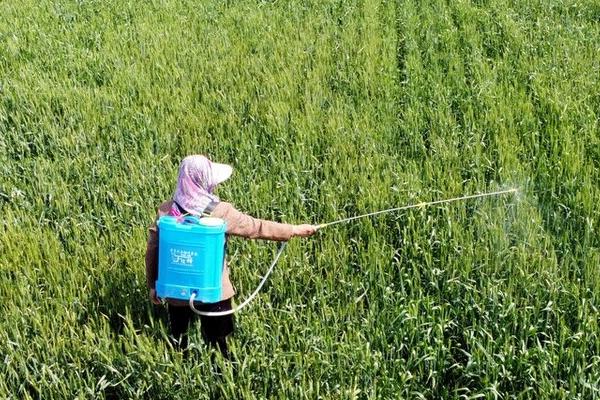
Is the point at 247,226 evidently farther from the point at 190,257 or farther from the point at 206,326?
the point at 206,326

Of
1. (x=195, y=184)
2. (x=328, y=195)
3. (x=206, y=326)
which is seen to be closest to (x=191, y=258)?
(x=195, y=184)

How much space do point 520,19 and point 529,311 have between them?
4379mm

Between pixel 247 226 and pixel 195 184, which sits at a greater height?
pixel 195 184

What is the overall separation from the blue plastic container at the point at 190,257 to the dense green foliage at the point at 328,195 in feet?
1.02

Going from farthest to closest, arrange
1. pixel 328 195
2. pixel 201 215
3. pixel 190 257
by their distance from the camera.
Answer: pixel 328 195 < pixel 201 215 < pixel 190 257

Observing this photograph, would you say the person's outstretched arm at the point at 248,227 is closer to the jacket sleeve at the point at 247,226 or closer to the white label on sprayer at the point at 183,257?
the jacket sleeve at the point at 247,226

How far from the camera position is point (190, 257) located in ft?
8.43

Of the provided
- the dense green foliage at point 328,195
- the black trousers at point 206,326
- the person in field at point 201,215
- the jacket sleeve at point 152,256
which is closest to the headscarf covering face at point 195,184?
the person in field at point 201,215

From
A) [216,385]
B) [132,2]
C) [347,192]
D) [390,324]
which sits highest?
[132,2]

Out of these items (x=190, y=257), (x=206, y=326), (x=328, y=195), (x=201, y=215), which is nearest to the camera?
(x=190, y=257)

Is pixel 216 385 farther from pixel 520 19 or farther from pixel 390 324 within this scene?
pixel 520 19

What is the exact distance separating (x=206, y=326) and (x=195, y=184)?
1.96 ft

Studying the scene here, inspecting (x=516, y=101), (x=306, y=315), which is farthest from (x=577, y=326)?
(x=516, y=101)

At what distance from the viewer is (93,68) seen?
19.4 feet
